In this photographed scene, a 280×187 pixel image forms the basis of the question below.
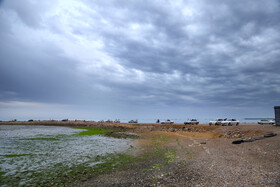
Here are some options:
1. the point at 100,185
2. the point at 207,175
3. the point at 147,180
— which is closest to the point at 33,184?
the point at 100,185

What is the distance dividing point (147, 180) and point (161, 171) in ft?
7.49

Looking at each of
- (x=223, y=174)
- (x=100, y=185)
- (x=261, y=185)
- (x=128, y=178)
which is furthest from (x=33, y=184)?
(x=261, y=185)

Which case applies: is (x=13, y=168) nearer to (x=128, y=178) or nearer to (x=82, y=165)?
(x=82, y=165)

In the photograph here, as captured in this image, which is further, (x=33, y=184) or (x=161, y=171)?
(x=161, y=171)

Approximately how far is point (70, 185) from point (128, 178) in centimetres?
366

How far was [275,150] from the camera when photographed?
17078 millimetres

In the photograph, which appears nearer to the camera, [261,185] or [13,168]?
[261,185]

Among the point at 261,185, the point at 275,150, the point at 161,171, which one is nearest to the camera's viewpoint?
the point at 261,185

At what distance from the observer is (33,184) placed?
11.1m

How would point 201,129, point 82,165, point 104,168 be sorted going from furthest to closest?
point 201,129, point 82,165, point 104,168

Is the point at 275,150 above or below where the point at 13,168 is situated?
above

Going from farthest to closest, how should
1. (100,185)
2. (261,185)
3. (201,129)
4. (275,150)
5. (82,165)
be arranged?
(201,129)
(275,150)
(82,165)
(100,185)
(261,185)

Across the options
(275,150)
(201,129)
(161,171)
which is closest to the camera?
(161,171)

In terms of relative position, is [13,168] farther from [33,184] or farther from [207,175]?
[207,175]
